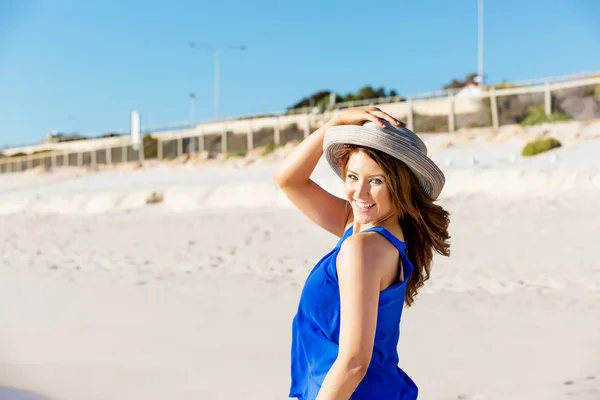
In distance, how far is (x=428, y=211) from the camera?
1.67 meters

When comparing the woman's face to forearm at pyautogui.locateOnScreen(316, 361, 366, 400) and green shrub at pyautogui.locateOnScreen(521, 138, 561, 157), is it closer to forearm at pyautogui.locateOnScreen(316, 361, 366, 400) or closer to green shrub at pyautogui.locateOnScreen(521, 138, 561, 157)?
forearm at pyautogui.locateOnScreen(316, 361, 366, 400)

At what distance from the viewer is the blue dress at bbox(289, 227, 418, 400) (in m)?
1.51

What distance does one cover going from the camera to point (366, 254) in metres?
1.40

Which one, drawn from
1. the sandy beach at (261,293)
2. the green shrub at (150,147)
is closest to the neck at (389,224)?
the sandy beach at (261,293)

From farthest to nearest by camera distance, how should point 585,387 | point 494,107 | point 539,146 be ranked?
point 494,107 < point 539,146 < point 585,387

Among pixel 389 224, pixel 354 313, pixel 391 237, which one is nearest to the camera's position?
pixel 354 313

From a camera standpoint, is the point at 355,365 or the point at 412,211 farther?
the point at 412,211

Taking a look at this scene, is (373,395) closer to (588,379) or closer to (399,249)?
(399,249)

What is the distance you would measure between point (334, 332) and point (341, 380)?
15 centimetres

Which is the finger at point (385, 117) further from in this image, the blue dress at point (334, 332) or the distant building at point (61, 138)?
the distant building at point (61, 138)

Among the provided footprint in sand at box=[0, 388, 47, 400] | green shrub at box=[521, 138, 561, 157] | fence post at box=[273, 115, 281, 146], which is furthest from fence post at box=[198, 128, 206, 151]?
footprint in sand at box=[0, 388, 47, 400]

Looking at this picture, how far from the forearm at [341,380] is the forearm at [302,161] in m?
0.60

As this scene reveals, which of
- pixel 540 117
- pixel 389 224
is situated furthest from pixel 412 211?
pixel 540 117

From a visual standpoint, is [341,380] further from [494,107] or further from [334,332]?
[494,107]
